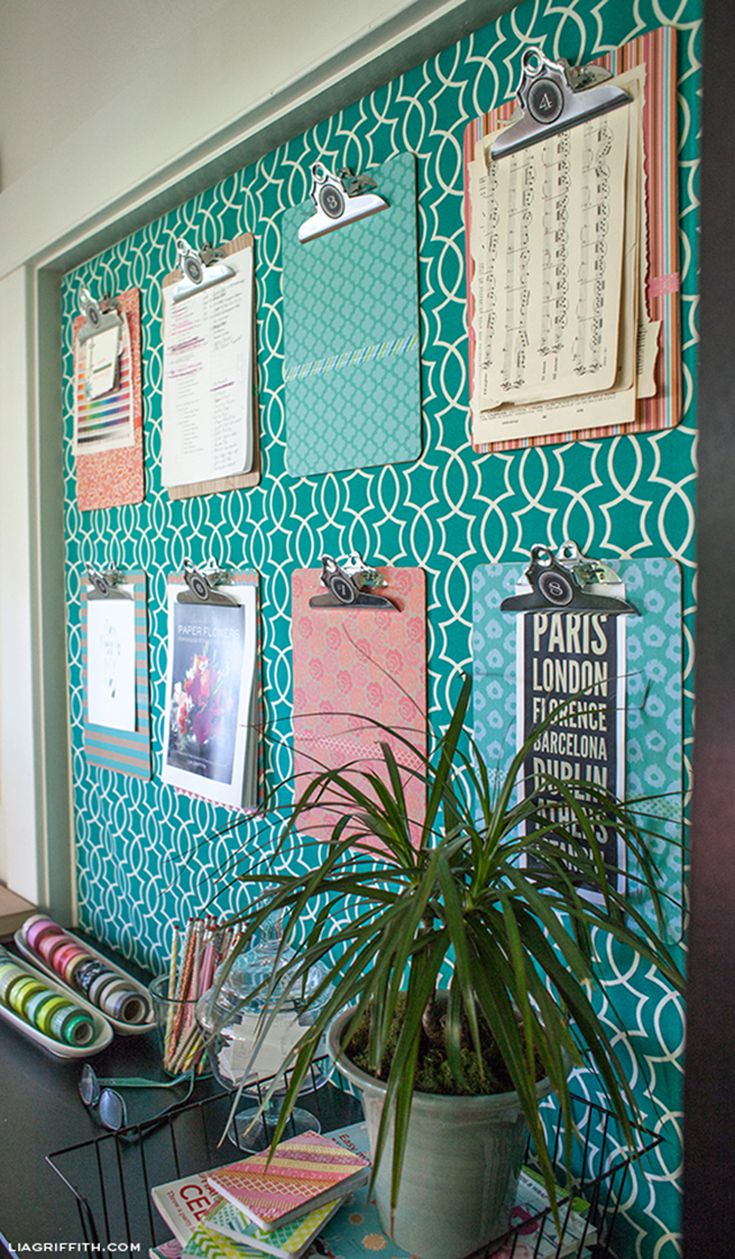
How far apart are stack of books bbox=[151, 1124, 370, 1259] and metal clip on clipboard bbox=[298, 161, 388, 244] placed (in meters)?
0.96

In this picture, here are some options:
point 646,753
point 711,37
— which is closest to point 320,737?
point 646,753

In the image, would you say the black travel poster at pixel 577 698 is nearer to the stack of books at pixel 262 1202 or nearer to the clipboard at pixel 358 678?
the clipboard at pixel 358 678

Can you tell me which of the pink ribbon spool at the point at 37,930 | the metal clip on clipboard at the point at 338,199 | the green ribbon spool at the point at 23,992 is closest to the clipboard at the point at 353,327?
the metal clip on clipboard at the point at 338,199

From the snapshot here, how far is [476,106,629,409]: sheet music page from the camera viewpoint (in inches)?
33.7

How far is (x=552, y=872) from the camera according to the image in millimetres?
759

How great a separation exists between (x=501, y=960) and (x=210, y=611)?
0.83m

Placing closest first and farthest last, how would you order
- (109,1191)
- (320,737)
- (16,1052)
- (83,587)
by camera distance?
(109,1191) < (320,737) < (16,1052) < (83,587)

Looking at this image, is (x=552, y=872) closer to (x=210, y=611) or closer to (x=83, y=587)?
(x=210, y=611)

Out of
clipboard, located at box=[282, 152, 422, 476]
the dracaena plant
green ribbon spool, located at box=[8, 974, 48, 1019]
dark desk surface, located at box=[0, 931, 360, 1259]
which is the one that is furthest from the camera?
green ribbon spool, located at box=[8, 974, 48, 1019]

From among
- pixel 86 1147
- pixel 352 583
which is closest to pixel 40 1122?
pixel 86 1147

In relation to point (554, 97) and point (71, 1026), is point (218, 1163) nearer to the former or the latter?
point (71, 1026)

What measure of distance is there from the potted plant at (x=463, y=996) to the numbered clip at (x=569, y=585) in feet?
0.48

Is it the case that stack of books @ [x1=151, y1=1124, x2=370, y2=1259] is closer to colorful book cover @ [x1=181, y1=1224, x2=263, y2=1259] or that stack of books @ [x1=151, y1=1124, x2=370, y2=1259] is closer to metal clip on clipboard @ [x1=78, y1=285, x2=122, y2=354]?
colorful book cover @ [x1=181, y1=1224, x2=263, y2=1259]

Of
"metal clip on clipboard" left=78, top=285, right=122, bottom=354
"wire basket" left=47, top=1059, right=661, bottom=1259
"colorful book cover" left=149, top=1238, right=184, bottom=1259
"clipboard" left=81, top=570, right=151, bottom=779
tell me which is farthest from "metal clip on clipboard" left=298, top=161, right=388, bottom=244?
"colorful book cover" left=149, top=1238, right=184, bottom=1259
